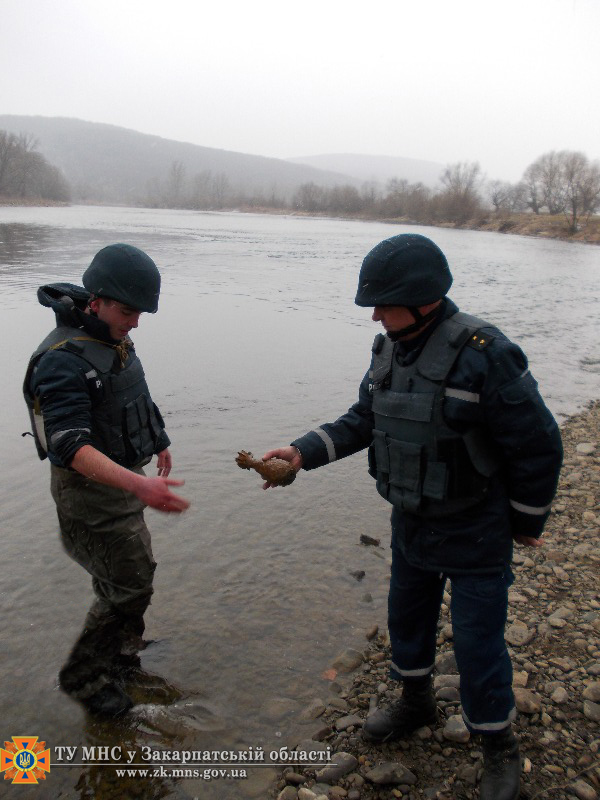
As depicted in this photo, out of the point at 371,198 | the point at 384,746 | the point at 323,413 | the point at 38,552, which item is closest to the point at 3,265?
the point at 323,413

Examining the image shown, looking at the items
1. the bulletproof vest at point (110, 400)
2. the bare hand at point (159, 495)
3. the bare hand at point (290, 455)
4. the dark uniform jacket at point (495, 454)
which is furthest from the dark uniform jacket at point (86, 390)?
the dark uniform jacket at point (495, 454)

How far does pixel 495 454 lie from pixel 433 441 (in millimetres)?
269

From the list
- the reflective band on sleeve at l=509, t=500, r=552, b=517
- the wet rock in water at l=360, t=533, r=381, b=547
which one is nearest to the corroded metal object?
the reflective band on sleeve at l=509, t=500, r=552, b=517

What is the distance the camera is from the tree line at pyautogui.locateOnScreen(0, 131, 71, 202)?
96562 mm

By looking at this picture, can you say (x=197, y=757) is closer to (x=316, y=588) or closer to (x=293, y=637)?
(x=293, y=637)

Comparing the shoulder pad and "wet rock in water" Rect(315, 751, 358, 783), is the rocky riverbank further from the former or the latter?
the shoulder pad

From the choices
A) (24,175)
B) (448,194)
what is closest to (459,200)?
(448,194)

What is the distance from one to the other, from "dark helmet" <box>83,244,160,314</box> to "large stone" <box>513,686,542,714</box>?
9.23 feet

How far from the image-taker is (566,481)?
6457mm

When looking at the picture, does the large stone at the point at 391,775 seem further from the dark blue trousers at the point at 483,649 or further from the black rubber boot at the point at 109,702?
the black rubber boot at the point at 109,702

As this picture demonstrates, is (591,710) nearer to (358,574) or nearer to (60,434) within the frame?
(358,574)

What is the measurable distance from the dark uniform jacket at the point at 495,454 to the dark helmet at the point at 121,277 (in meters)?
1.33

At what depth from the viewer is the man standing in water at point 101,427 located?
2863mm

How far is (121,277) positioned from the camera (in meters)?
3.05
